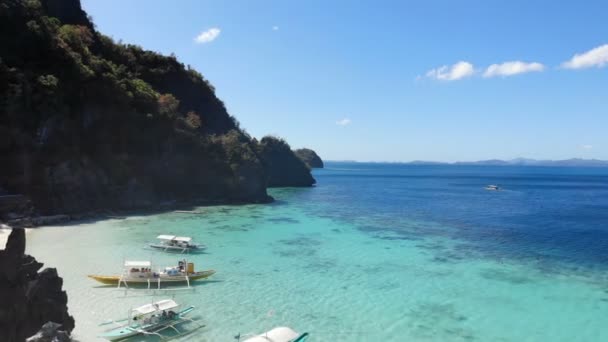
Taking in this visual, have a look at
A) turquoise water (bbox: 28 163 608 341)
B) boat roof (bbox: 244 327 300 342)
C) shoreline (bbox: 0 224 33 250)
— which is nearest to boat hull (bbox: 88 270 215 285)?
turquoise water (bbox: 28 163 608 341)

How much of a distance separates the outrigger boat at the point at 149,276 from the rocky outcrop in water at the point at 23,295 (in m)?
7.14

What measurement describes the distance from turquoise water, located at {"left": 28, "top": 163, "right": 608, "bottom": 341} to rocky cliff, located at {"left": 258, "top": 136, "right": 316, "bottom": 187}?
58.9m

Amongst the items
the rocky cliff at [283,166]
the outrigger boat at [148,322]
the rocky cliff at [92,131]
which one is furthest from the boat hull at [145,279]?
the rocky cliff at [283,166]

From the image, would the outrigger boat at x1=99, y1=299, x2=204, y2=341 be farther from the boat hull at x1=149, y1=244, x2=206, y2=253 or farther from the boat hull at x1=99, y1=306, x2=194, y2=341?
the boat hull at x1=149, y1=244, x2=206, y2=253

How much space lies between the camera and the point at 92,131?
50125 mm

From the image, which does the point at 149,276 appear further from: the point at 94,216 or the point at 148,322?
the point at 94,216

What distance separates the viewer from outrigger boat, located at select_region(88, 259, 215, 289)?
897 inches

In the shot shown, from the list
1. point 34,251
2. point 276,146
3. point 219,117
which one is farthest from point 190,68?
point 34,251

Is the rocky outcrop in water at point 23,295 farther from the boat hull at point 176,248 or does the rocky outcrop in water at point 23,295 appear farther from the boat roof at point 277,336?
the boat hull at point 176,248

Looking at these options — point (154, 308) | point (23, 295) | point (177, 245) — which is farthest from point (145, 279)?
point (23, 295)

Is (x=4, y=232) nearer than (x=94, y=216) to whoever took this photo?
Yes

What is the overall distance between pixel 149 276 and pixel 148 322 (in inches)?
235

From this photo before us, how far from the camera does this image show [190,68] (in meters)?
81.3

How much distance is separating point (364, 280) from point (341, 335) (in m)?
8.19
